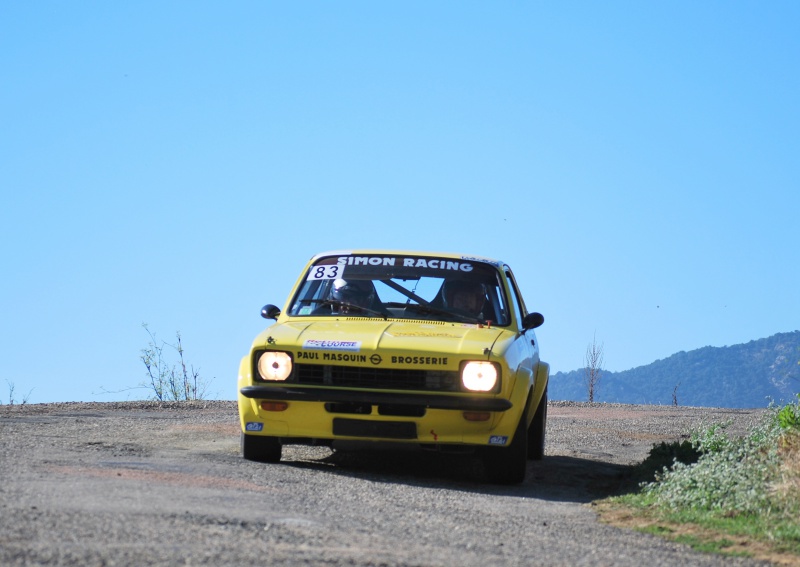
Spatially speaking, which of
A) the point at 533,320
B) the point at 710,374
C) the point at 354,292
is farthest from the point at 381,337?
the point at 710,374

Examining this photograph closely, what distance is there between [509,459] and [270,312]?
254 centimetres

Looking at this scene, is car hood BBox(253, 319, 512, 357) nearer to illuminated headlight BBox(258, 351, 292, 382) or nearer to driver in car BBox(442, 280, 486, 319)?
illuminated headlight BBox(258, 351, 292, 382)

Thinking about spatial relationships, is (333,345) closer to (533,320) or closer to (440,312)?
(440,312)

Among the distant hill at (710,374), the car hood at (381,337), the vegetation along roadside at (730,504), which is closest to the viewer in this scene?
the vegetation along roadside at (730,504)

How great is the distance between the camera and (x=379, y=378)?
9.10m

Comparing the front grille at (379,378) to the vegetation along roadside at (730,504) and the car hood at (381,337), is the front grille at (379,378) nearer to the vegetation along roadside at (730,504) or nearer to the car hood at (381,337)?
the car hood at (381,337)

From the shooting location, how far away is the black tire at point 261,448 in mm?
9609

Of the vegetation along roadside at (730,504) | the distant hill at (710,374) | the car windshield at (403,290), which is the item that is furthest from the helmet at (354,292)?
the distant hill at (710,374)

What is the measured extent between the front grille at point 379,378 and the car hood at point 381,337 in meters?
0.15

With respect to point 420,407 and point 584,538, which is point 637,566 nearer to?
point 584,538

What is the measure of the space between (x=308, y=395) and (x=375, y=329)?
799 millimetres

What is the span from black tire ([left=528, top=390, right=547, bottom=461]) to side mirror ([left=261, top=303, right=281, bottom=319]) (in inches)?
96.6

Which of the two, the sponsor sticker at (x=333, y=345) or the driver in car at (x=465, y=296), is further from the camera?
the driver in car at (x=465, y=296)

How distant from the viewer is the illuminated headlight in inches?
364
